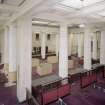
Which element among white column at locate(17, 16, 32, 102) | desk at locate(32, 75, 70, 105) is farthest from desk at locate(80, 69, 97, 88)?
white column at locate(17, 16, 32, 102)

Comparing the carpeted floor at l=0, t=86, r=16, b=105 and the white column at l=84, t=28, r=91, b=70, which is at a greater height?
the white column at l=84, t=28, r=91, b=70

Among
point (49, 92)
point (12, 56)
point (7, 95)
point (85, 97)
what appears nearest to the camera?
point (49, 92)

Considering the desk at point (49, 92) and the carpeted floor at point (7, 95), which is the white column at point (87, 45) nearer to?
the desk at point (49, 92)

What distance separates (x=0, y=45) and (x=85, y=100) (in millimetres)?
10570

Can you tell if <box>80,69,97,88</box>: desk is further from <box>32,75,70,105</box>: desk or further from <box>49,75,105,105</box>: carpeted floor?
<box>32,75,70,105</box>: desk

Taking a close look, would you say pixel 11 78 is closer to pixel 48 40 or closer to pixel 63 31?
pixel 63 31

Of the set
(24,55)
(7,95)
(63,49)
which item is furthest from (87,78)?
(7,95)

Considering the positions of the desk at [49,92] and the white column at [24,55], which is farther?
the white column at [24,55]

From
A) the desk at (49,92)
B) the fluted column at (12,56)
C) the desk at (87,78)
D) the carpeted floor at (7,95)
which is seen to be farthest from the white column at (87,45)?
the carpeted floor at (7,95)

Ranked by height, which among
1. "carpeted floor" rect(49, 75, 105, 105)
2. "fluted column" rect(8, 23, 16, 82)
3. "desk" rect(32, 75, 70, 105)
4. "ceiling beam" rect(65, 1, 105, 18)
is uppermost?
"ceiling beam" rect(65, 1, 105, 18)

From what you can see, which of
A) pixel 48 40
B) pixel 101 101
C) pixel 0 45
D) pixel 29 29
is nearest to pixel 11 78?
pixel 29 29

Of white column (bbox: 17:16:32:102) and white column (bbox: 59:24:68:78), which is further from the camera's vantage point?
white column (bbox: 59:24:68:78)

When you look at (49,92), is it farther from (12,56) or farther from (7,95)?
(12,56)

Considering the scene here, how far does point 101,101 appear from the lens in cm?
586
